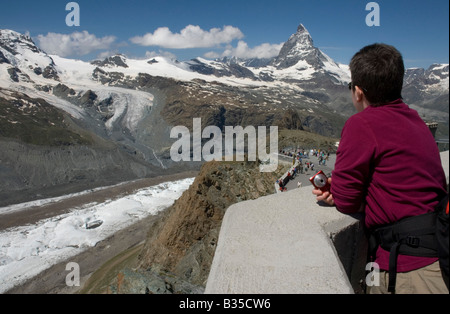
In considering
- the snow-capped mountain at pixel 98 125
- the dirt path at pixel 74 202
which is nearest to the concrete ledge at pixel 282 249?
the dirt path at pixel 74 202

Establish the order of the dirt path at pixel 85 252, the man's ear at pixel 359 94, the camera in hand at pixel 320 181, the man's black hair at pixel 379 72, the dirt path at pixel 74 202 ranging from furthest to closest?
the dirt path at pixel 74 202 → the dirt path at pixel 85 252 → the camera in hand at pixel 320 181 → the man's ear at pixel 359 94 → the man's black hair at pixel 379 72

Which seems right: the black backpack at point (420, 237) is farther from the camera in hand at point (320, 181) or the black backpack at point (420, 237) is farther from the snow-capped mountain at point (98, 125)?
the snow-capped mountain at point (98, 125)

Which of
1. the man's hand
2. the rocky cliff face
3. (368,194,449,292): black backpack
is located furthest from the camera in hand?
the rocky cliff face

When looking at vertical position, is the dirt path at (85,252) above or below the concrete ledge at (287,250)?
below

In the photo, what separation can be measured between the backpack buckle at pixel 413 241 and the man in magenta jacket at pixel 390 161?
0.12 metres

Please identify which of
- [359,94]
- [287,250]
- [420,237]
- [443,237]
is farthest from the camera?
[359,94]

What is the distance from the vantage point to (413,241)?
2648mm

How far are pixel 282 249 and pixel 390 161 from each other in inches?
46.9

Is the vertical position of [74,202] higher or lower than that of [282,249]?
lower

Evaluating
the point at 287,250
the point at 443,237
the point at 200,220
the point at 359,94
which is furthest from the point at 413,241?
the point at 200,220

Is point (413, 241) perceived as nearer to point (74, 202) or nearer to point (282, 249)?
point (282, 249)

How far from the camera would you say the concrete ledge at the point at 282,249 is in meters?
2.40
